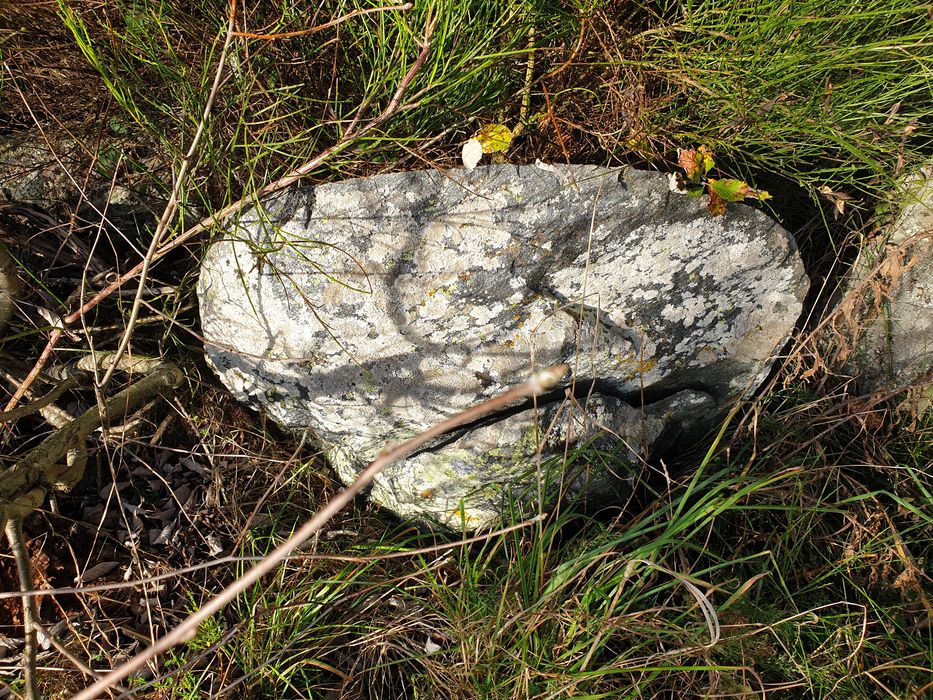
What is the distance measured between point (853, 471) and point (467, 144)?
165cm

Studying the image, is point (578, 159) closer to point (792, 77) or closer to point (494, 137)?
point (494, 137)

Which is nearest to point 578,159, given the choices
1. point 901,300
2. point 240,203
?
point 240,203

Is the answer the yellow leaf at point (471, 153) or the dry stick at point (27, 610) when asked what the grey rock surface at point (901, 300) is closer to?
the yellow leaf at point (471, 153)

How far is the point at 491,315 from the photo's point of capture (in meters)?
1.85

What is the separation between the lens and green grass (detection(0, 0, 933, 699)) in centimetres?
171

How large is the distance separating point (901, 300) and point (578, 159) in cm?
124

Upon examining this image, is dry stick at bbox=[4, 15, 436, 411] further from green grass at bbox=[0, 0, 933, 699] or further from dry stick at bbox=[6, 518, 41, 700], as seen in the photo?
dry stick at bbox=[6, 518, 41, 700]

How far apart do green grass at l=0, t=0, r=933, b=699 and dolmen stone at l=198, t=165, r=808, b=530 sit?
0.47 ft

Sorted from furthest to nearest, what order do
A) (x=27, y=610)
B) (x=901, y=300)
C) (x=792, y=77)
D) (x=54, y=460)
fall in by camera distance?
(x=901, y=300) < (x=792, y=77) < (x=54, y=460) < (x=27, y=610)

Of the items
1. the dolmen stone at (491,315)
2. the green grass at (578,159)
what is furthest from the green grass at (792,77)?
the dolmen stone at (491,315)

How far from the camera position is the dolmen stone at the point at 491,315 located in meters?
1.78

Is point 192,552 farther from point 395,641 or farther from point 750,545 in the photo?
point 750,545

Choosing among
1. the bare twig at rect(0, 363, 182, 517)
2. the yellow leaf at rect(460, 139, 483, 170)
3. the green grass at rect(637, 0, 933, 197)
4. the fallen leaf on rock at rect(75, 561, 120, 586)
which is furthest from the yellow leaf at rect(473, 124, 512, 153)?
the fallen leaf on rock at rect(75, 561, 120, 586)

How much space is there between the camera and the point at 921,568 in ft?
6.24
